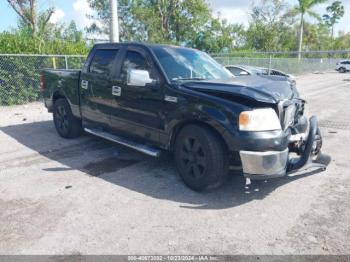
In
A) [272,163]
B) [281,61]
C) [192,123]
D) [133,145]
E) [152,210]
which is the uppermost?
[281,61]

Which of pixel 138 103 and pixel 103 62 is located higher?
pixel 103 62

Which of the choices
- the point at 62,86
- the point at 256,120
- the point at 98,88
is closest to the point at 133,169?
the point at 98,88

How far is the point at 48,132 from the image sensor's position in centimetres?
732

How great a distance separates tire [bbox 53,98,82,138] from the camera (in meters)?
6.38

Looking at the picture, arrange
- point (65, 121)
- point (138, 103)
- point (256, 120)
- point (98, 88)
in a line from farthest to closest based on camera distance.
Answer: point (65, 121)
point (98, 88)
point (138, 103)
point (256, 120)

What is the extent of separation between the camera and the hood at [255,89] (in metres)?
3.55

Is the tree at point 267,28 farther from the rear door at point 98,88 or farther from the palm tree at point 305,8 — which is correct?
the rear door at point 98,88

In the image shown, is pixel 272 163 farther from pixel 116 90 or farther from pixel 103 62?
pixel 103 62

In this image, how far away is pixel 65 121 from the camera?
6.51m

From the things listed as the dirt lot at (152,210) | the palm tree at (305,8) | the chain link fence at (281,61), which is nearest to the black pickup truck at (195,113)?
the dirt lot at (152,210)

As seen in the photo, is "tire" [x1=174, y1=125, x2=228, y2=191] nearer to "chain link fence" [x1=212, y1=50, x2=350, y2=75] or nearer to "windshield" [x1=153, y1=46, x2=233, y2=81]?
"windshield" [x1=153, y1=46, x2=233, y2=81]

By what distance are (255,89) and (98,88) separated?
280 cm

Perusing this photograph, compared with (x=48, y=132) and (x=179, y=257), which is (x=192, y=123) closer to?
(x=179, y=257)

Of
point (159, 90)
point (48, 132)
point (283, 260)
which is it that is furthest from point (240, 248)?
point (48, 132)
